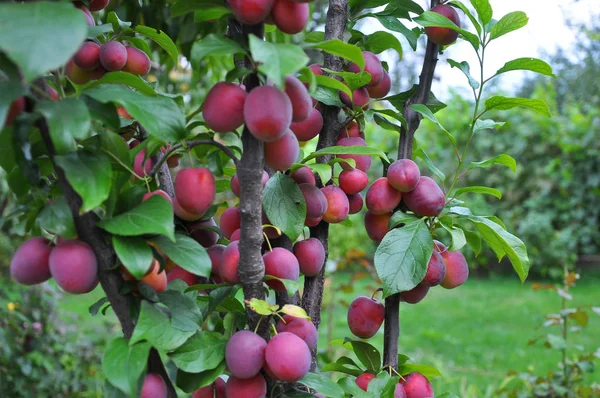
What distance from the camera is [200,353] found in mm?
505

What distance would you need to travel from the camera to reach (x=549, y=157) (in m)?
4.43

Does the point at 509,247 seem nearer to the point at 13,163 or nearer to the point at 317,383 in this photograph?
the point at 317,383

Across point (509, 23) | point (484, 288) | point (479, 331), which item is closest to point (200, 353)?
point (509, 23)

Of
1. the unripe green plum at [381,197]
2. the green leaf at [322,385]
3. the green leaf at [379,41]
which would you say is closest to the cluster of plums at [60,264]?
the green leaf at [322,385]

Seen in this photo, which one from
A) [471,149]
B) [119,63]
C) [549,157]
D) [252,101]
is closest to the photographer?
[252,101]

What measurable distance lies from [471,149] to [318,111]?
14.7 ft

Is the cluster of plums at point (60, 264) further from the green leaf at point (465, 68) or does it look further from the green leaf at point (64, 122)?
the green leaf at point (465, 68)

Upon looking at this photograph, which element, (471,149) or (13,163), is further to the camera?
(471,149)

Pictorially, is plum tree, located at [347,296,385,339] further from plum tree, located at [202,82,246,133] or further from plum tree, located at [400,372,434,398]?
plum tree, located at [202,82,246,133]

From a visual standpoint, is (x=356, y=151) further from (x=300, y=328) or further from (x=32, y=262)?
(x=32, y=262)

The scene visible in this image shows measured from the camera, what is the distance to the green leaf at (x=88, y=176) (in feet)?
1.31

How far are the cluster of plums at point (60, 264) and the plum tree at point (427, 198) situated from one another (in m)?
0.36

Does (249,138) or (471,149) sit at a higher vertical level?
(249,138)

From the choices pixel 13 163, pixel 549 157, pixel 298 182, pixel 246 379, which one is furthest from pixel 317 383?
pixel 549 157
